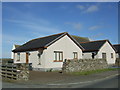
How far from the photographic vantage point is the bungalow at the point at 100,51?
29891mm

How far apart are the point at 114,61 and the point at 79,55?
40.9 feet

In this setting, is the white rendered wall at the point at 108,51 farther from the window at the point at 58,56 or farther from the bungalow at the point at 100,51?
the window at the point at 58,56

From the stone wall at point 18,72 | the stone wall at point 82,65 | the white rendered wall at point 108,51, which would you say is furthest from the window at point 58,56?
the white rendered wall at point 108,51

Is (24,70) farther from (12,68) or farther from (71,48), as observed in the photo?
(71,48)

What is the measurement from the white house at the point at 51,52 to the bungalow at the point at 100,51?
5.65 m

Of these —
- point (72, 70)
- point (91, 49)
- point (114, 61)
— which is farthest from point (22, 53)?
point (114, 61)

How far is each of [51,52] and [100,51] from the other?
12471mm

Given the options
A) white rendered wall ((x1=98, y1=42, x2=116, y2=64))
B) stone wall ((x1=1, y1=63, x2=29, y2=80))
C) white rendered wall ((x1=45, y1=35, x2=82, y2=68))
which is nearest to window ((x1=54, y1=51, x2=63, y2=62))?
white rendered wall ((x1=45, y1=35, x2=82, y2=68))

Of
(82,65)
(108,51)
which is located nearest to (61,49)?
(82,65)

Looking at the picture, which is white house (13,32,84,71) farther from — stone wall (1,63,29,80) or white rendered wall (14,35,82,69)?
stone wall (1,63,29,80)

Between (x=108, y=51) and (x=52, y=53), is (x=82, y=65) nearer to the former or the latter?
(x=52, y=53)

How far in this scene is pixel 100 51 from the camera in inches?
1182

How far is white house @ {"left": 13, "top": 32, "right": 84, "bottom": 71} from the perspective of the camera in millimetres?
20941

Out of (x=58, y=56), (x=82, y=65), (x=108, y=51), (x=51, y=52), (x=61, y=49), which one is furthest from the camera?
(x=108, y=51)
